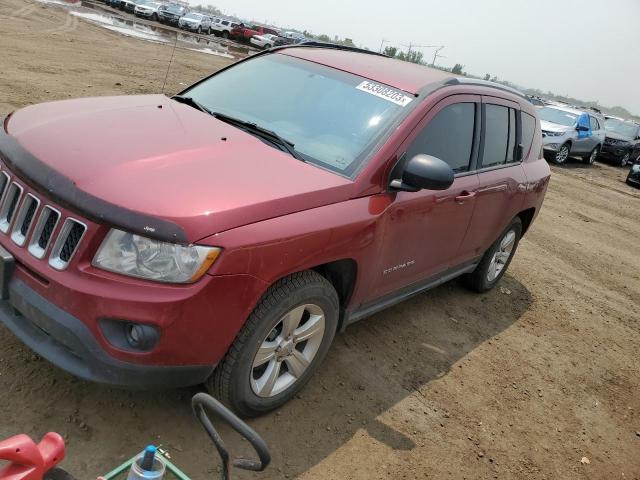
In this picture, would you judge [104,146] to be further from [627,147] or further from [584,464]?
[627,147]

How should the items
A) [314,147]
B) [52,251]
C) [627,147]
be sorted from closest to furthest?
[52,251] → [314,147] → [627,147]

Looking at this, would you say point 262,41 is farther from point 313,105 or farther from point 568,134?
point 313,105

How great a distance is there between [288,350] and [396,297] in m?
1.17

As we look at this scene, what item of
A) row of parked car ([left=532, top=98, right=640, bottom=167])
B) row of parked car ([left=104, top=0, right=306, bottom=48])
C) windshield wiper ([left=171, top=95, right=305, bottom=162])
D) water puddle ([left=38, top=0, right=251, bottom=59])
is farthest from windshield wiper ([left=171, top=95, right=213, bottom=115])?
row of parked car ([left=104, top=0, right=306, bottom=48])

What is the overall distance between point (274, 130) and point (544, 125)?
14.1 meters

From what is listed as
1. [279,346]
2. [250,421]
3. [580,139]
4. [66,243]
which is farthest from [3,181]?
[580,139]

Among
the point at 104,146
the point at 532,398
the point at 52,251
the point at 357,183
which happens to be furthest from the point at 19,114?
the point at 532,398

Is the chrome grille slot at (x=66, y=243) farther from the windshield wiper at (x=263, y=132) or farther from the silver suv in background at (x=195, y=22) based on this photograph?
the silver suv in background at (x=195, y=22)

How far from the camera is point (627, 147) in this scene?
19.3m

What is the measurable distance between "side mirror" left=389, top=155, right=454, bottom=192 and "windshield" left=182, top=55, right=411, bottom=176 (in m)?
0.27

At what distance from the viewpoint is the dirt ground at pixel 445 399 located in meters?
2.78

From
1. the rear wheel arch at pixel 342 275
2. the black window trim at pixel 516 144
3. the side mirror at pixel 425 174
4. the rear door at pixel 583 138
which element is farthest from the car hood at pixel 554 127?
the rear wheel arch at pixel 342 275

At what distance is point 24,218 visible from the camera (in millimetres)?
2545

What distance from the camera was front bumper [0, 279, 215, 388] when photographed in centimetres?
232
